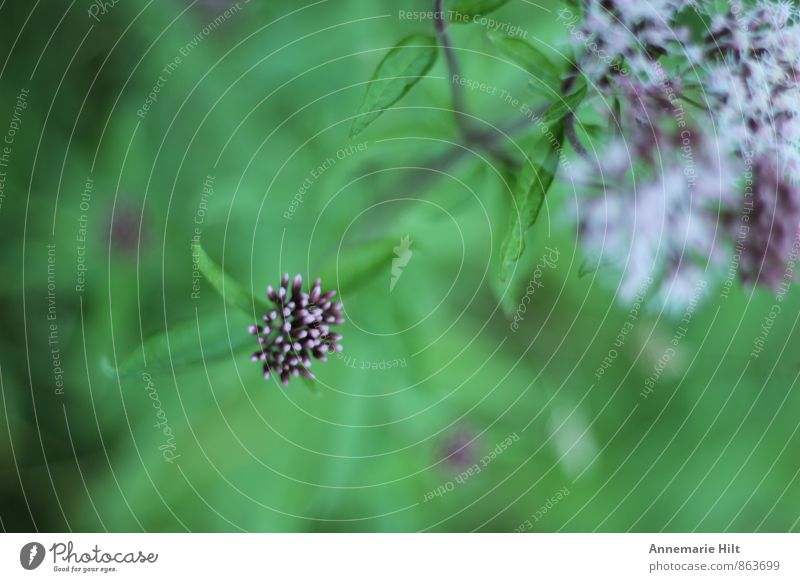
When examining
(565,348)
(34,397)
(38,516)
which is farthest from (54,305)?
(565,348)

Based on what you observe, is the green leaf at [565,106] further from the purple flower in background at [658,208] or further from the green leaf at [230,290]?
the green leaf at [230,290]

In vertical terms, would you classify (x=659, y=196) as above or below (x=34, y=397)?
above

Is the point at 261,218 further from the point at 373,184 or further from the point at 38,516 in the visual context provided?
the point at 38,516
